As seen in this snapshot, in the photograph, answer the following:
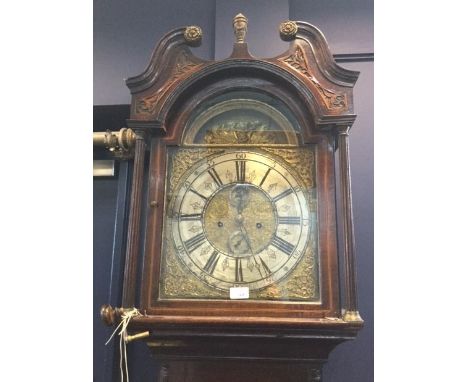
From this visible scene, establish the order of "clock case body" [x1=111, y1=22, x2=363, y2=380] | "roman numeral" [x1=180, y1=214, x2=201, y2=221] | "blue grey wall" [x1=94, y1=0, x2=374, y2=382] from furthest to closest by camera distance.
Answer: "blue grey wall" [x1=94, y1=0, x2=374, y2=382], "roman numeral" [x1=180, y1=214, x2=201, y2=221], "clock case body" [x1=111, y1=22, x2=363, y2=380]

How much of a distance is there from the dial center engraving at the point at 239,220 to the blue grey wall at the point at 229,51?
366 millimetres

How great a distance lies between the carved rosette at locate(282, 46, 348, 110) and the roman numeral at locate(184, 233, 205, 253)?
0.38 metres

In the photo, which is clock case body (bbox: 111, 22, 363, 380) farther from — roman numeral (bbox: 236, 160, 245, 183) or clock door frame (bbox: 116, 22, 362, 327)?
roman numeral (bbox: 236, 160, 245, 183)

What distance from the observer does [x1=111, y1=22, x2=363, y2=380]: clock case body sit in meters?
0.82

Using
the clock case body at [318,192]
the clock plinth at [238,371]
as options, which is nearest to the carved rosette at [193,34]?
the clock case body at [318,192]

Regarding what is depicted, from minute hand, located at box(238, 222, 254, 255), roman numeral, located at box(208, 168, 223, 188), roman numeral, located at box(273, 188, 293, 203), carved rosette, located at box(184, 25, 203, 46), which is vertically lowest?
minute hand, located at box(238, 222, 254, 255)

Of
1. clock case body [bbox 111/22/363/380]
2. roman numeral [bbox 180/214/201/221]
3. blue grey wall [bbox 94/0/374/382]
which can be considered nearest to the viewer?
clock case body [bbox 111/22/363/380]

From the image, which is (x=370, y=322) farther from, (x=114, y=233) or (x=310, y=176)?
(x=114, y=233)

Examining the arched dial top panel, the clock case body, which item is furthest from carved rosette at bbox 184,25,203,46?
the arched dial top panel

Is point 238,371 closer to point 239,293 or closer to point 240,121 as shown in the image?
point 239,293

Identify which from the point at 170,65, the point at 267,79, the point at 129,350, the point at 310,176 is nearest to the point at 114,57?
the point at 170,65

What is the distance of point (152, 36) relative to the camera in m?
1.32

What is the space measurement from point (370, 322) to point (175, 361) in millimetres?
527

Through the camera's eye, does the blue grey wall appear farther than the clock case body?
Yes
